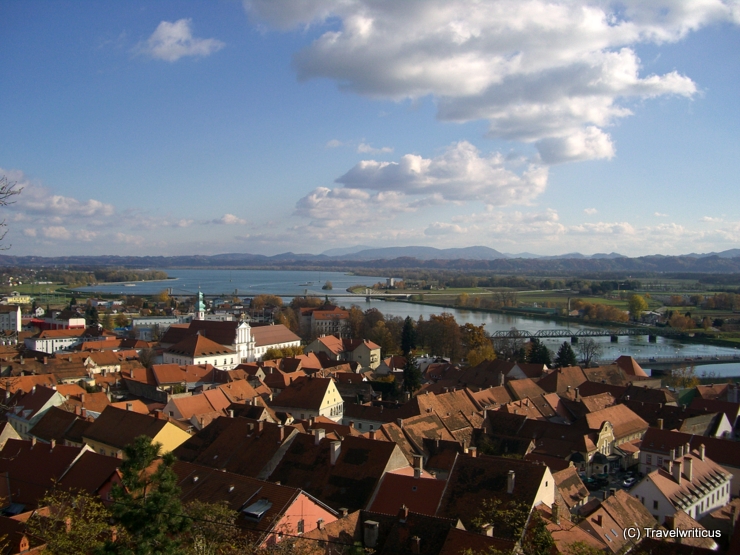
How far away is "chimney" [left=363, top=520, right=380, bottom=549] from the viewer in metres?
11.7

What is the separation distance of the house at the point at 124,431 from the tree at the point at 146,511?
1142 centimetres

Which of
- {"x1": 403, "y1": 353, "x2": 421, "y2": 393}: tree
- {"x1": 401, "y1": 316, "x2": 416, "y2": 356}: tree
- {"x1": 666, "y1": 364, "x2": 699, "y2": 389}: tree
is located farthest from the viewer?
{"x1": 401, "y1": 316, "x2": 416, "y2": 356}: tree

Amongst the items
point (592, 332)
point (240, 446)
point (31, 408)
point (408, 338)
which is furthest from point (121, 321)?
point (240, 446)

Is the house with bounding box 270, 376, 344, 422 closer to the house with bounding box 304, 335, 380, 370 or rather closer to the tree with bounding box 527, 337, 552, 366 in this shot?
the tree with bounding box 527, 337, 552, 366

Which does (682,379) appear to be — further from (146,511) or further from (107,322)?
(107,322)

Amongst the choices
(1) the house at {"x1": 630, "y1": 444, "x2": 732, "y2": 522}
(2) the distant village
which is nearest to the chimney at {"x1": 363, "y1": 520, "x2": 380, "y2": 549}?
(2) the distant village

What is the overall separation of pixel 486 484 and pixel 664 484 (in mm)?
6110

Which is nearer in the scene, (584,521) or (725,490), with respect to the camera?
(584,521)

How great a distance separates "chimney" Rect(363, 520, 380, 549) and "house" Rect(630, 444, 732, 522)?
8.71 m

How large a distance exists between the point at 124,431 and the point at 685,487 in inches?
680

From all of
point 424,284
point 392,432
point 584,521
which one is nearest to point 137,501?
point 584,521

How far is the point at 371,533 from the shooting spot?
11.8 meters

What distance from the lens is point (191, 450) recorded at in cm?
1892

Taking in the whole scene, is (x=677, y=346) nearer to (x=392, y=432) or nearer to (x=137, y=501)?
(x=392, y=432)
